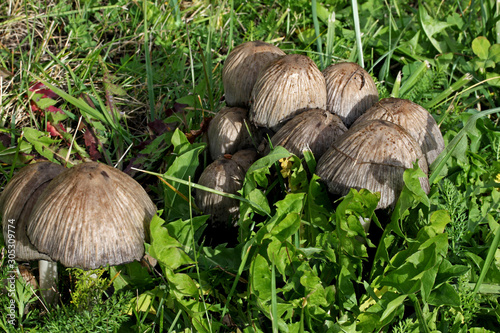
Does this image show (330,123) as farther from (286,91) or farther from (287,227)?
(287,227)

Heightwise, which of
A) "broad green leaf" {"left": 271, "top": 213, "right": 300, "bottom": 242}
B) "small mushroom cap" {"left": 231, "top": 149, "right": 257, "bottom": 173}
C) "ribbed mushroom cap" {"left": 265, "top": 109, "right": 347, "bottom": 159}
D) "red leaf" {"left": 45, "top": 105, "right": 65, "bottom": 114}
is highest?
"ribbed mushroom cap" {"left": 265, "top": 109, "right": 347, "bottom": 159}

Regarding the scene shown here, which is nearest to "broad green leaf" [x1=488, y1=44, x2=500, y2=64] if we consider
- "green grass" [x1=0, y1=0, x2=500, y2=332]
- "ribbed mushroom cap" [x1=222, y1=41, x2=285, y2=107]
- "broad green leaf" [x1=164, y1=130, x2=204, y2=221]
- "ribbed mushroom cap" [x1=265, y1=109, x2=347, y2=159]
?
"green grass" [x1=0, y1=0, x2=500, y2=332]

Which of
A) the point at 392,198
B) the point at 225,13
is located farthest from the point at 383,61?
the point at 392,198

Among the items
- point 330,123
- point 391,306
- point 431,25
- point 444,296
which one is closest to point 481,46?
point 431,25

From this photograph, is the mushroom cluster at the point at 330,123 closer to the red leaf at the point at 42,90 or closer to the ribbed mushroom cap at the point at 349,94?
the ribbed mushroom cap at the point at 349,94

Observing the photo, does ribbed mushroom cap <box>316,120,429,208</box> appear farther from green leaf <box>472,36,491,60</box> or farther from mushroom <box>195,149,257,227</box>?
green leaf <box>472,36,491,60</box>

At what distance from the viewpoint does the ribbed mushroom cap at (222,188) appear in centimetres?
207

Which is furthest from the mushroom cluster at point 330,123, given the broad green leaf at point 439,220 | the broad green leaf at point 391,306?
the broad green leaf at point 391,306

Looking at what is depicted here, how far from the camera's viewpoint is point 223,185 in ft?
6.79

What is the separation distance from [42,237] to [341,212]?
1053 millimetres

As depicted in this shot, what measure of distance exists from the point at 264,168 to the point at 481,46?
2050 mm

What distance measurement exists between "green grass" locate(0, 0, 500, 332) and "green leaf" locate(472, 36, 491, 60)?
0.5 inches

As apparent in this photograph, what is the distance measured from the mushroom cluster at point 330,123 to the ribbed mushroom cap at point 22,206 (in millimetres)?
769

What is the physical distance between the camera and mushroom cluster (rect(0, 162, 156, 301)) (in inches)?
66.7
